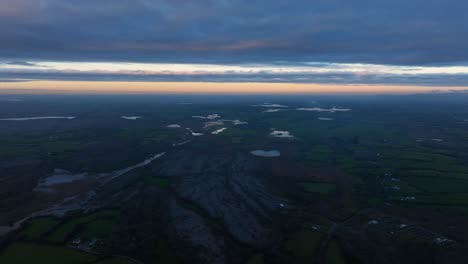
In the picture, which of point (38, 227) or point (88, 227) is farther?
point (88, 227)

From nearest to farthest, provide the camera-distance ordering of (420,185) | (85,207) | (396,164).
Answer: (85,207)
(420,185)
(396,164)

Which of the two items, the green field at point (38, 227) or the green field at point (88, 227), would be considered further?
the green field at point (38, 227)

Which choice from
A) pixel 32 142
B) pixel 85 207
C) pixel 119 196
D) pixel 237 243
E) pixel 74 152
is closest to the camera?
pixel 237 243

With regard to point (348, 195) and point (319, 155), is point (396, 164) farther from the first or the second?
point (348, 195)

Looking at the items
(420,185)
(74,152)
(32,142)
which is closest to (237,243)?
(420,185)

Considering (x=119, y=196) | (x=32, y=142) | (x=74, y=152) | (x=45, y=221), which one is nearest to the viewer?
(x=45, y=221)

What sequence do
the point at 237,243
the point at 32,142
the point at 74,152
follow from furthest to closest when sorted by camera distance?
the point at 32,142, the point at 74,152, the point at 237,243

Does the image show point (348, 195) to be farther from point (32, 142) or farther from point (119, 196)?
point (32, 142)

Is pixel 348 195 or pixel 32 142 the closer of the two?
pixel 348 195

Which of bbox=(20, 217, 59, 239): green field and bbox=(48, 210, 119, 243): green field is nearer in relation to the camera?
bbox=(48, 210, 119, 243): green field
